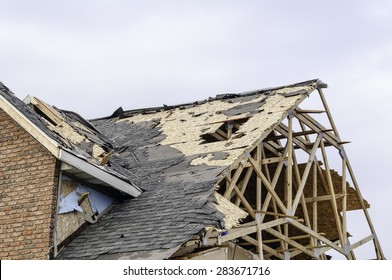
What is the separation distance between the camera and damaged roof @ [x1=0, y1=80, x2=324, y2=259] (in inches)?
463

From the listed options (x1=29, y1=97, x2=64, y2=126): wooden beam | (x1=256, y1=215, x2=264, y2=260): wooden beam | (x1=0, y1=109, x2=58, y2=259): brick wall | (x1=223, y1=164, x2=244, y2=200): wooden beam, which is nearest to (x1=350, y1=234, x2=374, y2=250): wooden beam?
(x1=256, y1=215, x2=264, y2=260): wooden beam

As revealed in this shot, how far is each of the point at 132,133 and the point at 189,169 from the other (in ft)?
12.5

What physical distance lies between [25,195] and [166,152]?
358 centimetres

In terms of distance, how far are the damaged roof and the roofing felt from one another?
19 millimetres

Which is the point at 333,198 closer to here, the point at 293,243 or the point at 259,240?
the point at 293,243

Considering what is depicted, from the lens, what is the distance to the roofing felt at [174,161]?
11703 mm

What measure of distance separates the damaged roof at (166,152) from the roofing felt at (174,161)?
19 mm

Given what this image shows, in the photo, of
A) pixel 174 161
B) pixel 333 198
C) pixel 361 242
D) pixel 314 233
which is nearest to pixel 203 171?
pixel 174 161

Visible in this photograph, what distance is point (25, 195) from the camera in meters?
12.4

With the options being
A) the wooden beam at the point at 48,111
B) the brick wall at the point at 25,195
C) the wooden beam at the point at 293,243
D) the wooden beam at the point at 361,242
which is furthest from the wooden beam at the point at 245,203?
the wooden beam at the point at 48,111

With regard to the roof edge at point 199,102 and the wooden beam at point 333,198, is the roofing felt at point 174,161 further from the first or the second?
the wooden beam at point 333,198

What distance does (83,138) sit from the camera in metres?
15.1

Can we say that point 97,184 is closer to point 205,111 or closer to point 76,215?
point 76,215

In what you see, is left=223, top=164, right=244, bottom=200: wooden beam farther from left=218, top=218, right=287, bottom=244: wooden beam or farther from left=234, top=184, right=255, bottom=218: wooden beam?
left=218, top=218, right=287, bottom=244: wooden beam
